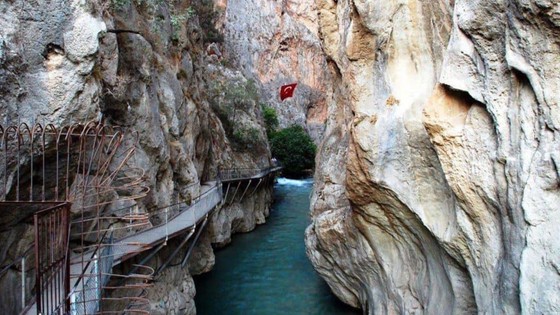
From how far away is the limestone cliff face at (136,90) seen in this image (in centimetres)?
908

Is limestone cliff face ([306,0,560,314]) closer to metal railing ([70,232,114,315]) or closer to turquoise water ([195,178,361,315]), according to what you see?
turquoise water ([195,178,361,315])

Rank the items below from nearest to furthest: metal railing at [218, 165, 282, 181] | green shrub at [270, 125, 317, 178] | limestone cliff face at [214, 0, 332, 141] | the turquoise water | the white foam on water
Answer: the turquoise water
metal railing at [218, 165, 282, 181]
the white foam on water
green shrub at [270, 125, 317, 178]
limestone cliff face at [214, 0, 332, 141]

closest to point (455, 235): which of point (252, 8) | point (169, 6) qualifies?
point (169, 6)

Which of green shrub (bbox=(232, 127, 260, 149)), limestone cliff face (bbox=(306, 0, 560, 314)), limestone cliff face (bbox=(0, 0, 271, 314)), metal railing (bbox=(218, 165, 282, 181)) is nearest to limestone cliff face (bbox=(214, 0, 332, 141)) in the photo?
green shrub (bbox=(232, 127, 260, 149))

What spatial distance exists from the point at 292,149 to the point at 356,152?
3397 cm

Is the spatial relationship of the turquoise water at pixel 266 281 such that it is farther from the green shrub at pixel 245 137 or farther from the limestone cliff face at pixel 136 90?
the green shrub at pixel 245 137

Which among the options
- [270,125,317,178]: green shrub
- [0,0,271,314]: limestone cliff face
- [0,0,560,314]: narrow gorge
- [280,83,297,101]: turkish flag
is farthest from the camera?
[280,83,297,101]: turkish flag

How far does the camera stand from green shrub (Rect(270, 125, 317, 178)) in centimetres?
4500

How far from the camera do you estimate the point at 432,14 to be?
10039mm

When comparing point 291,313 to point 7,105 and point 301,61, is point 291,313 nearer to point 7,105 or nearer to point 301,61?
point 7,105

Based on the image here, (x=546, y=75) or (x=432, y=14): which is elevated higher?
(x=432, y=14)

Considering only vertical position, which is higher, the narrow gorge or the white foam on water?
the narrow gorge

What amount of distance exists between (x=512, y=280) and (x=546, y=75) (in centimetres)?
288

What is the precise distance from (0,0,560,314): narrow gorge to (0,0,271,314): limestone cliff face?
0.05 meters
